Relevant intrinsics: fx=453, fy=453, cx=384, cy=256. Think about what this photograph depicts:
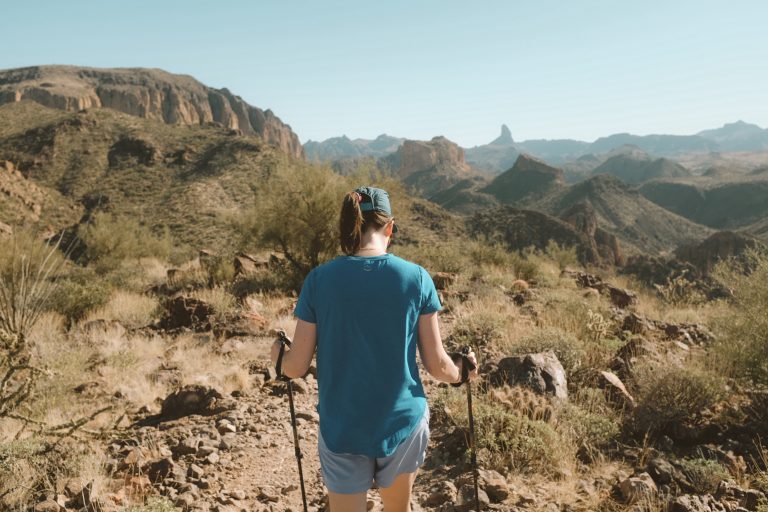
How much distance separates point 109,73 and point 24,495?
458 feet

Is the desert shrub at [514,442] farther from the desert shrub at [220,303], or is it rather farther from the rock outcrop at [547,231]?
the rock outcrop at [547,231]

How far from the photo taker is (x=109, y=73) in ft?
380

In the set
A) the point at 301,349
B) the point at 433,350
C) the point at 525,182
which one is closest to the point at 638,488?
the point at 433,350

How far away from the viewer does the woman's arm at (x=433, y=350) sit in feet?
6.45

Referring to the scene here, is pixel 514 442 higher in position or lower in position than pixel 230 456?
higher

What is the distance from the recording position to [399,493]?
6.66 ft

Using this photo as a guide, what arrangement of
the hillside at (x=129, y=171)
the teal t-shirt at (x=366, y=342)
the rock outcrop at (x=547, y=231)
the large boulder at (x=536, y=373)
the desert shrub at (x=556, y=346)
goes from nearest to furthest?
the teal t-shirt at (x=366, y=342) < the large boulder at (x=536, y=373) < the desert shrub at (x=556, y=346) < the hillside at (x=129, y=171) < the rock outcrop at (x=547, y=231)

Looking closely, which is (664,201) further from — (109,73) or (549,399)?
(109,73)

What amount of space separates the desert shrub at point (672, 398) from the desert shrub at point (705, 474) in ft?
2.21

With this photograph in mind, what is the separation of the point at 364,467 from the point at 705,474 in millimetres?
2991

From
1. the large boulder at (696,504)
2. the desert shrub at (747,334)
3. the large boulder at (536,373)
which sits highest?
the desert shrub at (747,334)

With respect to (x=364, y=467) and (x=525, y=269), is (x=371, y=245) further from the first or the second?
(x=525, y=269)

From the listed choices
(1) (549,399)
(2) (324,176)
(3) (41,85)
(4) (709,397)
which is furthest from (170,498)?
(3) (41,85)

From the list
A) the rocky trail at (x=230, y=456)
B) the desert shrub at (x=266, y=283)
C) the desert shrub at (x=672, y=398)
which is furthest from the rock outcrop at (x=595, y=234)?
the rocky trail at (x=230, y=456)
